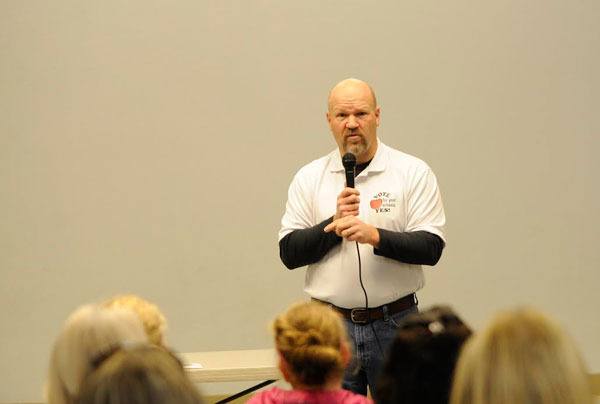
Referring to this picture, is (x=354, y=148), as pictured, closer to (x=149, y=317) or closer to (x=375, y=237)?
(x=375, y=237)

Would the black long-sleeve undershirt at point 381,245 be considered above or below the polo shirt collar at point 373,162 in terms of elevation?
below

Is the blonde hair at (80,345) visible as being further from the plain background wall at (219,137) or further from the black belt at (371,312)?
the plain background wall at (219,137)

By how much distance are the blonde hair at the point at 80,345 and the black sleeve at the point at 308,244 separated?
145cm

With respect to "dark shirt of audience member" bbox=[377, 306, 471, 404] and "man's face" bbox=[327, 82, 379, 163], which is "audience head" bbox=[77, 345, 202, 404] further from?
"man's face" bbox=[327, 82, 379, 163]

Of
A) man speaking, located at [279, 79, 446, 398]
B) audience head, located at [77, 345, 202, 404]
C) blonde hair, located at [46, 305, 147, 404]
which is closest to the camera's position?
audience head, located at [77, 345, 202, 404]

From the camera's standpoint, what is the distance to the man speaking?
12.0 feet

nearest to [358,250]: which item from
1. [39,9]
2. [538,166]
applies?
[538,166]

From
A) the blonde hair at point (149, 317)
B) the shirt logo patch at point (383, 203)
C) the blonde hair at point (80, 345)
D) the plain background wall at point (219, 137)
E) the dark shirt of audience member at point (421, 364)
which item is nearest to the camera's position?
the blonde hair at point (80, 345)

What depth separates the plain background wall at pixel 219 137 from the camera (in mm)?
5684

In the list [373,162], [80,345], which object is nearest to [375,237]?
[373,162]

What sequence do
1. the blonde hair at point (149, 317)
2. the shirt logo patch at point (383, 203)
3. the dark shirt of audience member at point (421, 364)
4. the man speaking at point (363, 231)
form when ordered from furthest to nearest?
the shirt logo patch at point (383, 203) < the man speaking at point (363, 231) < the blonde hair at point (149, 317) < the dark shirt of audience member at point (421, 364)

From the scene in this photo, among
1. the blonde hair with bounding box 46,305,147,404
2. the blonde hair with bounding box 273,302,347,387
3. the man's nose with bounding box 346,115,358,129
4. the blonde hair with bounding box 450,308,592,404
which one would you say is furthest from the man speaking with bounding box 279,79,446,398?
the blonde hair with bounding box 450,308,592,404

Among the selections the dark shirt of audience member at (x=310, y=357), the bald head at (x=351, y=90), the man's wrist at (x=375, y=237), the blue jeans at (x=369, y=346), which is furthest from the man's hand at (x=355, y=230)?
the dark shirt of audience member at (x=310, y=357)

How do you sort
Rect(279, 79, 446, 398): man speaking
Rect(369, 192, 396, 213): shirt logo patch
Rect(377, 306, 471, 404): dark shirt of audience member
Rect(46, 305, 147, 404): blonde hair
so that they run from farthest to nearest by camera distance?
Rect(369, 192, 396, 213): shirt logo patch
Rect(279, 79, 446, 398): man speaking
Rect(377, 306, 471, 404): dark shirt of audience member
Rect(46, 305, 147, 404): blonde hair
